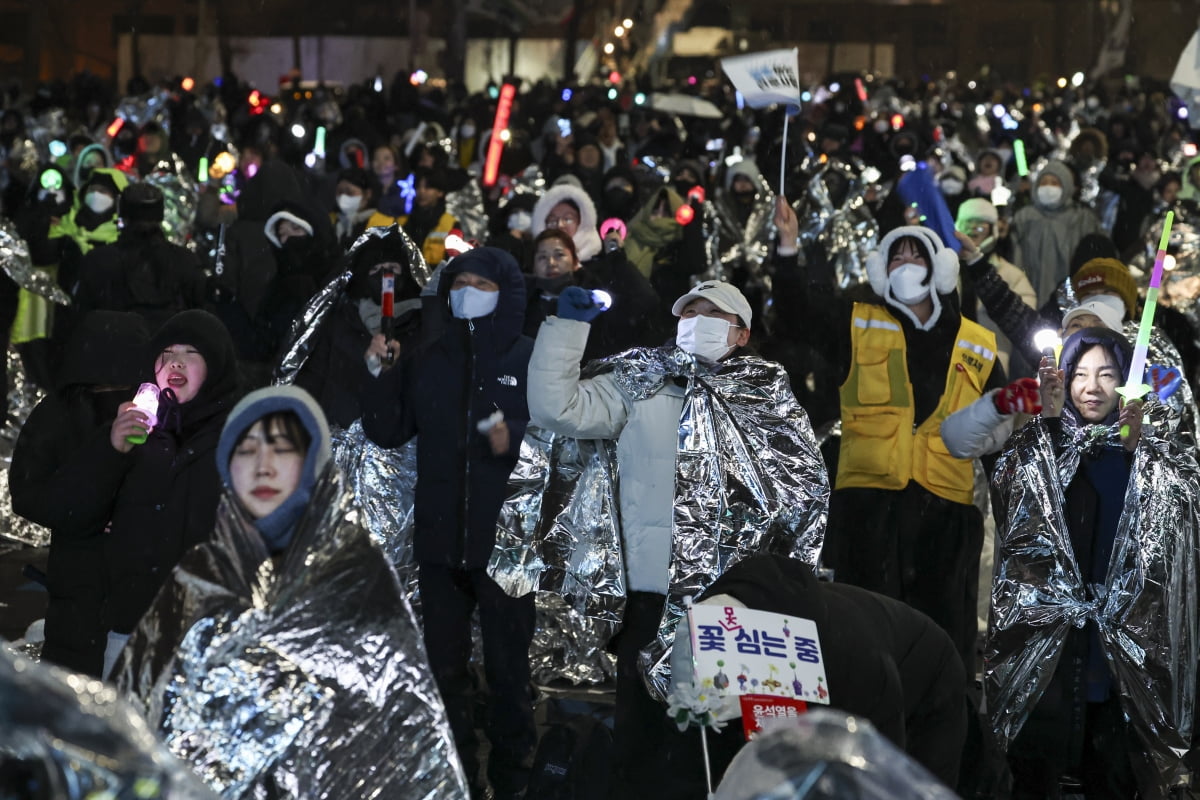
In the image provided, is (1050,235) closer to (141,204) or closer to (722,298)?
(141,204)

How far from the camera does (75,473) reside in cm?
530

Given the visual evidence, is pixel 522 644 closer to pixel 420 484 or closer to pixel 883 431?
pixel 420 484

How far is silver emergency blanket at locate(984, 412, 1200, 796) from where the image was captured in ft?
20.6

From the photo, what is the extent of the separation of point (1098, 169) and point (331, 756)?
49.9 ft

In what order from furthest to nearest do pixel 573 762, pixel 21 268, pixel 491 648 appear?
pixel 21 268 → pixel 491 648 → pixel 573 762

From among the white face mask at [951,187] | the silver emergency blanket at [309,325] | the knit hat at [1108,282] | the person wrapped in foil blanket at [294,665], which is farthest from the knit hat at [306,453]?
the white face mask at [951,187]

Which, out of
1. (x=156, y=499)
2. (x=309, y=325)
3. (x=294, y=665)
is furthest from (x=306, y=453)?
(x=309, y=325)

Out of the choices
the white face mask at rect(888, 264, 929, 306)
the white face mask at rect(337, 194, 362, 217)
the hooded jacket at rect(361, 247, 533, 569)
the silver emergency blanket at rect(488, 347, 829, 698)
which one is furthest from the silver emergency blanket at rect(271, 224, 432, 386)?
the white face mask at rect(337, 194, 362, 217)

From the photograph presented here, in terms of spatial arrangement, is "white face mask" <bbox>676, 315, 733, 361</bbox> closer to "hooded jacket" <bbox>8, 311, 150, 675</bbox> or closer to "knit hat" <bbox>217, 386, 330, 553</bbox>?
"hooded jacket" <bbox>8, 311, 150, 675</bbox>

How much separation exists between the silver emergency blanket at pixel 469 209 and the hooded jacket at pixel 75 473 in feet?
26.9

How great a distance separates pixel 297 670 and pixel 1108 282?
546 cm

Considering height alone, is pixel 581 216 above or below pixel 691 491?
above

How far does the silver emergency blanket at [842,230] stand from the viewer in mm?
13406

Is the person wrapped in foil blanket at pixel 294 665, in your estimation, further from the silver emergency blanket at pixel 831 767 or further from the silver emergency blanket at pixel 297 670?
the silver emergency blanket at pixel 831 767
